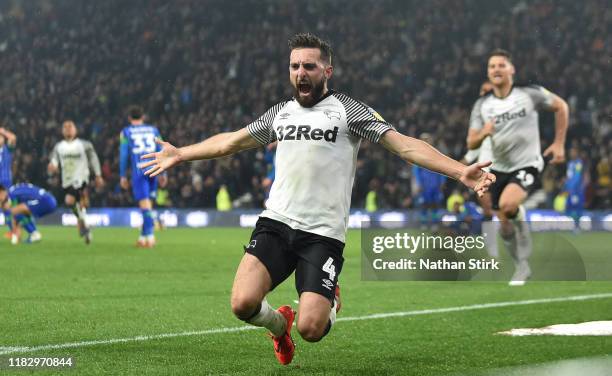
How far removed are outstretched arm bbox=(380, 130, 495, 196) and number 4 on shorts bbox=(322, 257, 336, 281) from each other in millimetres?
737

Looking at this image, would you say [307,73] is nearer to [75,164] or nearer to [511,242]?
[511,242]

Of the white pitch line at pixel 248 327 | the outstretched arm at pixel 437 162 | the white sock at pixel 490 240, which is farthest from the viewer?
the white sock at pixel 490 240

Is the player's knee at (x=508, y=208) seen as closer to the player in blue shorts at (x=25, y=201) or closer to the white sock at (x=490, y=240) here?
the white sock at (x=490, y=240)

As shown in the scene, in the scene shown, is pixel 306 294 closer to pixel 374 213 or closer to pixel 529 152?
pixel 529 152

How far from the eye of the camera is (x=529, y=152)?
1094cm

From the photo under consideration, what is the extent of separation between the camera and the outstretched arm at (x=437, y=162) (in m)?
5.12

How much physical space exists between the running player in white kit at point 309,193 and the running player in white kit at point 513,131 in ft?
16.7

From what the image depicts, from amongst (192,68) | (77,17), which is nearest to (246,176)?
(192,68)

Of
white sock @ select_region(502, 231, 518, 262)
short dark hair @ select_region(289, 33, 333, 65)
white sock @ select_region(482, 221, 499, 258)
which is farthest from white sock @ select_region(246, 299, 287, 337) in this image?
white sock @ select_region(482, 221, 499, 258)

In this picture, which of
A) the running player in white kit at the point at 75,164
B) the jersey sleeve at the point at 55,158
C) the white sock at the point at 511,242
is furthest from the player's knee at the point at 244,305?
the jersey sleeve at the point at 55,158

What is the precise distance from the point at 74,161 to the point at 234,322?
11209 millimetres

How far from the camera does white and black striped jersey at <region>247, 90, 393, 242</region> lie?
5.85 m

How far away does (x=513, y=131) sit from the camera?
11.0 m

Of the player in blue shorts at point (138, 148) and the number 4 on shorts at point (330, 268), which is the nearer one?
the number 4 on shorts at point (330, 268)
